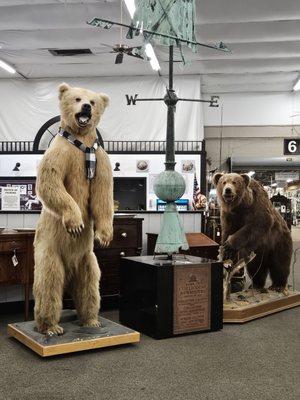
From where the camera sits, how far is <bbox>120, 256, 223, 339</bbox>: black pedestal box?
11.5ft

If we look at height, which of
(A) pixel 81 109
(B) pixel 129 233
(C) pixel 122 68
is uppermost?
(C) pixel 122 68

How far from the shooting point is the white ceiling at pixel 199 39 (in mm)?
6633

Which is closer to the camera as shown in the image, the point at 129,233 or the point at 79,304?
the point at 79,304

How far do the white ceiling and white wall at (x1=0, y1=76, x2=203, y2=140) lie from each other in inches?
7.9

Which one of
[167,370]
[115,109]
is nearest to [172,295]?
[167,370]

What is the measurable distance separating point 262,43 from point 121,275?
561 centimetres

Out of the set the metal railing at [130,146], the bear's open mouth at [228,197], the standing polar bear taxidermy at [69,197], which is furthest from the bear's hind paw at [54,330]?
the metal railing at [130,146]

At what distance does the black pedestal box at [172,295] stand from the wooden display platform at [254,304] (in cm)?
25

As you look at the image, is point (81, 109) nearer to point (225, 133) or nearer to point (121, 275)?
point (121, 275)

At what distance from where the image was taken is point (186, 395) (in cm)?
252

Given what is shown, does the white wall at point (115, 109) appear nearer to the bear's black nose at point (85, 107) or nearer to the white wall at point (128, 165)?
the white wall at point (128, 165)

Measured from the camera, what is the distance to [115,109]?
957 centimetres

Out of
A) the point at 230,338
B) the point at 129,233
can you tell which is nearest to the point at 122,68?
the point at 129,233

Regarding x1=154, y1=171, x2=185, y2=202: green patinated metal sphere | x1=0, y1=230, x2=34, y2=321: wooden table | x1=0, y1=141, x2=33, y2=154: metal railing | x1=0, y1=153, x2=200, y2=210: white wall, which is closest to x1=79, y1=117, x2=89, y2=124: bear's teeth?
x1=154, y1=171, x2=185, y2=202: green patinated metal sphere
